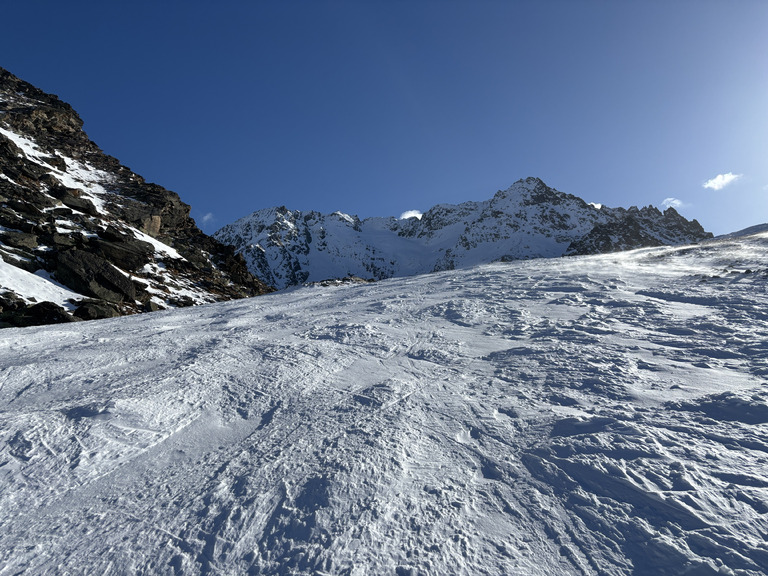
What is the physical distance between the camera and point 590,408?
496cm

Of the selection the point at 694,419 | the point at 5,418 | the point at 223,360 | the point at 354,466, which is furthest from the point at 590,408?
the point at 5,418

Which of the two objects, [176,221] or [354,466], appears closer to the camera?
[354,466]

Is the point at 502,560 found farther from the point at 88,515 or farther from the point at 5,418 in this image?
the point at 5,418

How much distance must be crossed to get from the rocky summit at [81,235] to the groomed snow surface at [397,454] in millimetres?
13036

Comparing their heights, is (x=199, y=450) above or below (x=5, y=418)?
below

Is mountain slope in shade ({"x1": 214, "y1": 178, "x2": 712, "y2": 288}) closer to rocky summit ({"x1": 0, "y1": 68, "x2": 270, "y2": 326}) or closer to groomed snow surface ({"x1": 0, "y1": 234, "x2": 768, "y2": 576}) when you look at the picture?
rocky summit ({"x1": 0, "y1": 68, "x2": 270, "y2": 326})

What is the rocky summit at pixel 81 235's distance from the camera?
742 inches

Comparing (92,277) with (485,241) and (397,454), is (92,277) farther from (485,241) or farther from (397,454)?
(485,241)

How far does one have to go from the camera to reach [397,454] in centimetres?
416

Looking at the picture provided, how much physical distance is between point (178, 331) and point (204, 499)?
778 cm

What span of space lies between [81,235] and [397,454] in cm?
2823

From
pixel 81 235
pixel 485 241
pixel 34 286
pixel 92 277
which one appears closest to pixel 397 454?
pixel 34 286

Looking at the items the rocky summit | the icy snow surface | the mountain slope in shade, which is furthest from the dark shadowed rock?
the mountain slope in shade

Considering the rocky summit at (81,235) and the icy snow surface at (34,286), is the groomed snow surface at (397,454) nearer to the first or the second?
the icy snow surface at (34,286)
